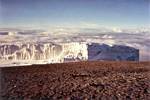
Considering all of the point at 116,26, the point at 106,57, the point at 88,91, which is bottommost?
the point at 88,91

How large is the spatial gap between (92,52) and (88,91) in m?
0.47

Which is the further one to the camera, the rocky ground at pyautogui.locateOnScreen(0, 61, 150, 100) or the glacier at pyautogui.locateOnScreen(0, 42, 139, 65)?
the glacier at pyautogui.locateOnScreen(0, 42, 139, 65)

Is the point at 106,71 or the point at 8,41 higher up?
the point at 8,41

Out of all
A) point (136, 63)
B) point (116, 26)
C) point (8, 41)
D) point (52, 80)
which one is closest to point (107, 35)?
point (116, 26)

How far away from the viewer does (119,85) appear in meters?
3.73

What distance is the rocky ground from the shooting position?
3646 millimetres

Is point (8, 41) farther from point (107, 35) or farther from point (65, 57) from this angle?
point (107, 35)

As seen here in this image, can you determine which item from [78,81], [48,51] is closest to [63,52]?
[48,51]

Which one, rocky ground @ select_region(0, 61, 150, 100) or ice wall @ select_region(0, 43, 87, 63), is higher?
ice wall @ select_region(0, 43, 87, 63)

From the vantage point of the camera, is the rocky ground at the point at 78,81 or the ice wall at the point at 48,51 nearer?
the rocky ground at the point at 78,81

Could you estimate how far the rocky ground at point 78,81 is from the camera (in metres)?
3.65

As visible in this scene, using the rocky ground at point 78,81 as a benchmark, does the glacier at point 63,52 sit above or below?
above

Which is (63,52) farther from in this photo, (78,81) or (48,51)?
(78,81)

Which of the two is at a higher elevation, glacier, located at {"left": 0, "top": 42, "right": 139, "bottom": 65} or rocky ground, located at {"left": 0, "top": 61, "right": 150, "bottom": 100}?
glacier, located at {"left": 0, "top": 42, "right": 139, "bottom": 65}
